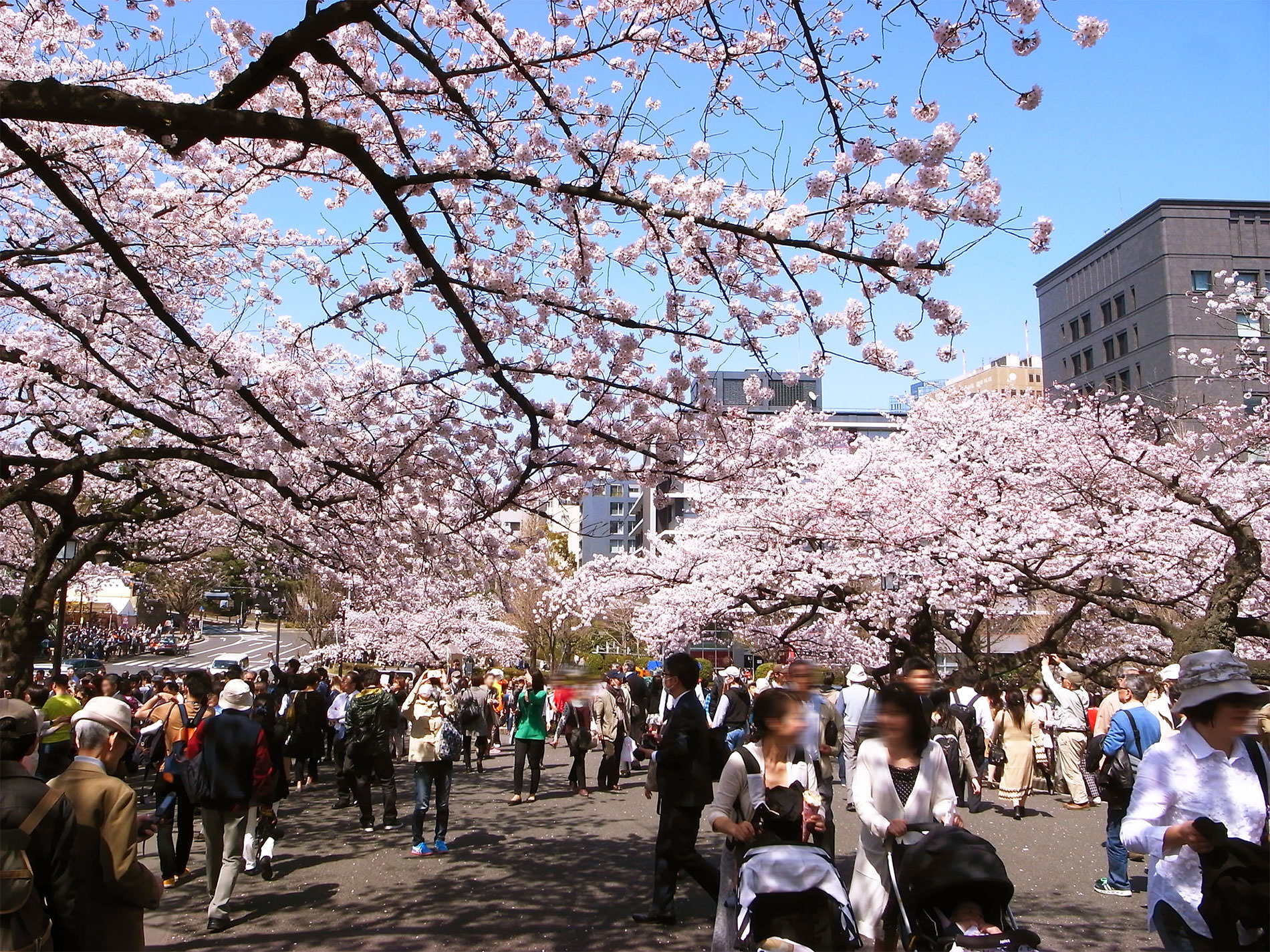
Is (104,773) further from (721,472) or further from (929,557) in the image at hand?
(929,557)

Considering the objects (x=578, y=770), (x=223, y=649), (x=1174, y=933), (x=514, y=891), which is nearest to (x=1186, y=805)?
(x=1174, y=933)

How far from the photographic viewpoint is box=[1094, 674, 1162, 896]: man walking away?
25.7ft

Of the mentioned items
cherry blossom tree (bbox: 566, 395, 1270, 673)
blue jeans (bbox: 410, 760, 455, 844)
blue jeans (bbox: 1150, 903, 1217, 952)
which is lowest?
blue jeans (bbox: 410, 760, 455, 844)

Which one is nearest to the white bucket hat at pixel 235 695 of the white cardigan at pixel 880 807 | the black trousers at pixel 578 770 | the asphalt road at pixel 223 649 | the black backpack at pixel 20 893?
the black backpack at pixel 20 893

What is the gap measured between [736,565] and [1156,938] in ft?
53.1

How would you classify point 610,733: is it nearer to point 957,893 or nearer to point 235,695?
point 235,695

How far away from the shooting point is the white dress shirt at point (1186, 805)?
3.18 metres

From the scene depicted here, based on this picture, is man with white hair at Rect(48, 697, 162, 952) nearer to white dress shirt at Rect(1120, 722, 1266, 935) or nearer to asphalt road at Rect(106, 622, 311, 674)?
white dress shirt at Rect(1120, 722, 1266, 935)

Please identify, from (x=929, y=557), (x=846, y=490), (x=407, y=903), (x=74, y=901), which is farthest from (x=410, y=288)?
(x=846, y=490)

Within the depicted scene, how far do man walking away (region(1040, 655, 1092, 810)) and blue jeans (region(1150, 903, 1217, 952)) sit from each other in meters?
11.3

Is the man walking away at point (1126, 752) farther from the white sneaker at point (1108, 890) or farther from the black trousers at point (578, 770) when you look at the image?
the black trousers at point (578, 770)

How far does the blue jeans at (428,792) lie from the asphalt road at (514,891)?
11.0 inches

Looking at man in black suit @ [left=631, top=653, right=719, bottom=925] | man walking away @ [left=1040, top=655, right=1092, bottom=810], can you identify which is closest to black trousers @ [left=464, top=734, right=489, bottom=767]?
man walking away @ [left=1040, top=655, right=1092, bottom=810]

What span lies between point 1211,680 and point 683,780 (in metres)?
3.91
